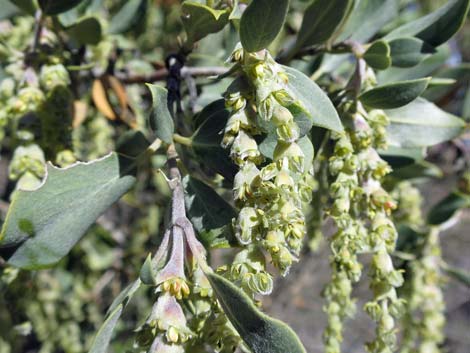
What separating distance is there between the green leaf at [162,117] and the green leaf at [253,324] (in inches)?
9.8

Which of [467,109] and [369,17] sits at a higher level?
[369,17]

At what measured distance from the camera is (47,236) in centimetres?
88

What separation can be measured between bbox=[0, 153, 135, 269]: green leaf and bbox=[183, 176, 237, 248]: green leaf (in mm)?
129

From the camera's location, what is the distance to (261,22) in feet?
2.29

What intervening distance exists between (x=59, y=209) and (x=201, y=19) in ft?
1.18

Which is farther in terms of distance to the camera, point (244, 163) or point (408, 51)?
point (408, 51)

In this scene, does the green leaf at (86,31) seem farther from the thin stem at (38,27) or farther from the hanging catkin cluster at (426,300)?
the hanging catkin cluster at (426,300)

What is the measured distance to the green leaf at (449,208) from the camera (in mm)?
1491

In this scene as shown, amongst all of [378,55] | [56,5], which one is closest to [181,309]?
[378,55]

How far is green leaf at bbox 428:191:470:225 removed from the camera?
4.89 feet

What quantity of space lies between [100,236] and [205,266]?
66.2 inches

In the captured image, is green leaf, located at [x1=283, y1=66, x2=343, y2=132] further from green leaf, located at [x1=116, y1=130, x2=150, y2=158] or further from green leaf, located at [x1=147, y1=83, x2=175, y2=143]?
green leaf, located at [x1=116, y1=130, x2=150, y2=158]

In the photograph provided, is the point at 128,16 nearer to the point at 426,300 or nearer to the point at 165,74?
the point at 165,74

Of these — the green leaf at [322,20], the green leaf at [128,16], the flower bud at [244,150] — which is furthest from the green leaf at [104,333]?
the green leaf at [128,16]
